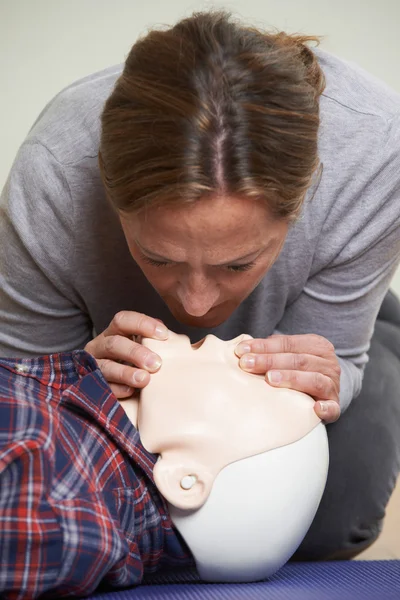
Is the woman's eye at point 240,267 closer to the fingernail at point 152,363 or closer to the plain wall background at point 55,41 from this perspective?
the fingernail at point 152,363

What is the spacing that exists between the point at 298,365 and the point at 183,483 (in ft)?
0.78

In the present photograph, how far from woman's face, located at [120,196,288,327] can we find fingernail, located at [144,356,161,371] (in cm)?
8

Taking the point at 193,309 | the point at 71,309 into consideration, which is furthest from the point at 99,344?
the point at 71,309

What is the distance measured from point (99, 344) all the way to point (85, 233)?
8.1 inches

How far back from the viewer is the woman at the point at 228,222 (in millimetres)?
979

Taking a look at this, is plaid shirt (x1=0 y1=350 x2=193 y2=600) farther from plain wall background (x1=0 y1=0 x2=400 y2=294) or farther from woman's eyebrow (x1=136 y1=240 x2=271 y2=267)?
plain wall background (x1=0 y1=0 x2=400 y2=294)

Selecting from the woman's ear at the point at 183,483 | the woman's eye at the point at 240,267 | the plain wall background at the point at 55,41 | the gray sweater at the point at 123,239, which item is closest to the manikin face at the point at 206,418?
the woman's ear at the point at 183,483

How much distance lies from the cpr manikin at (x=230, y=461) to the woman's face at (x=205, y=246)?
11 centimetres

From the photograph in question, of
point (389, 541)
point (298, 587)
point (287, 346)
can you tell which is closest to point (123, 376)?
point (287, 346)

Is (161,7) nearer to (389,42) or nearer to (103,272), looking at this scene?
(389,42)

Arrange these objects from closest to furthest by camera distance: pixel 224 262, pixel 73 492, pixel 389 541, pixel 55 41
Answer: pixel 73 492 → pixel 224 262 → pixel 389 541 → pixel 55 41

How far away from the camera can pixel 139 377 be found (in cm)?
106

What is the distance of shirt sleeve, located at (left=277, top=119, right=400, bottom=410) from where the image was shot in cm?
129

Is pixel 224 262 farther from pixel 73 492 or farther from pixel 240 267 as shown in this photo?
pixel 73 492
